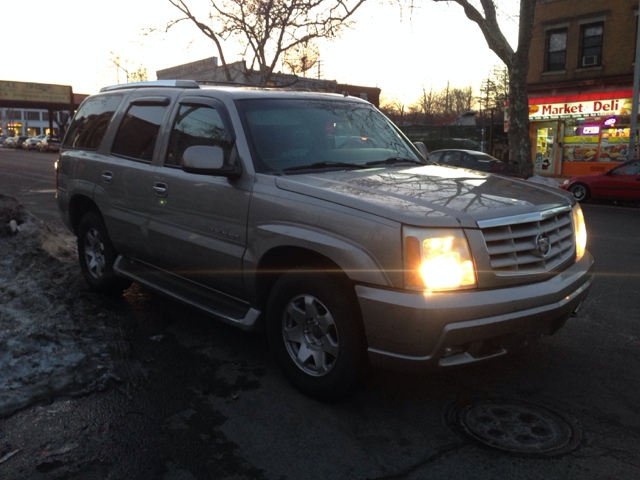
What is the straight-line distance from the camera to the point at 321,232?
11.2 ft

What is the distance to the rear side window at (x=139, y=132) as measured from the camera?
193 inches

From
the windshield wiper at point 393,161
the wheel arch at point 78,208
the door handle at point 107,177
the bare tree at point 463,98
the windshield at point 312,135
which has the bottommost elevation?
the wheel arch at point 78,208

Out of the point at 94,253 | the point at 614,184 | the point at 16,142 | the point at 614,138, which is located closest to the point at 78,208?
the point at 94,253

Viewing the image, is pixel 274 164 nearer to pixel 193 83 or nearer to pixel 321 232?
pixel 321 232

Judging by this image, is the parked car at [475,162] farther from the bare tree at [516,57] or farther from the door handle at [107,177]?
the door handle at [107,177]

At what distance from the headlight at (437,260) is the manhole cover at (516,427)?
81 centimetres

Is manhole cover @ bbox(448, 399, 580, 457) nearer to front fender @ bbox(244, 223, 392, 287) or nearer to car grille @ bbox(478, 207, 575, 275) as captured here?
car grille @ bbox(478, 207, 575, 275)

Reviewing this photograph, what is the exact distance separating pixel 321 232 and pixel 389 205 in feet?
1.41

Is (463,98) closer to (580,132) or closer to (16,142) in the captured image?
(16,142)

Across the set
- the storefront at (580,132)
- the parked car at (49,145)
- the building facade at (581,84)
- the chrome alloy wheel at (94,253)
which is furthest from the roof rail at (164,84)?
the parked car at (49,145)

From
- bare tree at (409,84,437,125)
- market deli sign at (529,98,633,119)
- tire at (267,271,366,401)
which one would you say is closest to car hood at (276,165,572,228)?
tire at (267,271,366,401)

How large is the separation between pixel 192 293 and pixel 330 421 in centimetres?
161

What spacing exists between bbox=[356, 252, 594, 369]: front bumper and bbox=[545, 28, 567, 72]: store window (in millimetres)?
27377

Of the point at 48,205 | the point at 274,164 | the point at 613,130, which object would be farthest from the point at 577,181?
the point at 274,164
